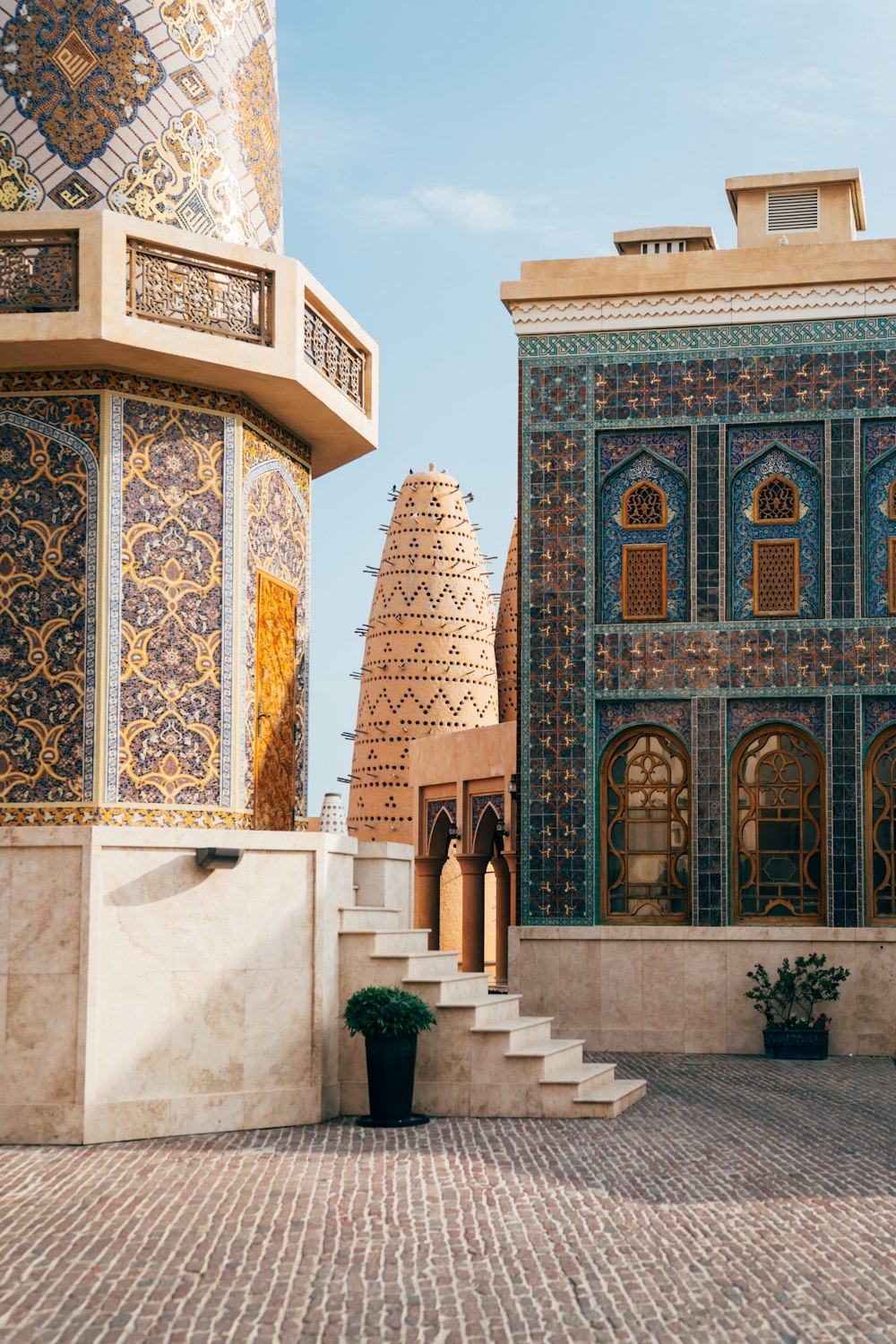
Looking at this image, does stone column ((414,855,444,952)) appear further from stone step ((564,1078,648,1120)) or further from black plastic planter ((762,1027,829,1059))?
stone step ((564,1078,648,1120))

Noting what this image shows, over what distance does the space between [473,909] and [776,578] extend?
33.6 feet

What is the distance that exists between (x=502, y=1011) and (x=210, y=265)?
18.2 feet

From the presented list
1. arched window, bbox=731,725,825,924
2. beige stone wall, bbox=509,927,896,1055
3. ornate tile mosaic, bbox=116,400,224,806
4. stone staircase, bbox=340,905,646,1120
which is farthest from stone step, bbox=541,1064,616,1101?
arched window, bbox=731,725,825,924

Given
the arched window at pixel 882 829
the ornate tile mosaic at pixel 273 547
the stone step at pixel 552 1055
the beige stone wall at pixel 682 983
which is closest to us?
the stone step at pixel 552 1055

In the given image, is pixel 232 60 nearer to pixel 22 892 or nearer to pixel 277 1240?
pixel 22 892

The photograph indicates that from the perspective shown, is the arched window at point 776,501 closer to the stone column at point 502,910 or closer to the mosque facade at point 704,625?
the mosque facade at point 704,625

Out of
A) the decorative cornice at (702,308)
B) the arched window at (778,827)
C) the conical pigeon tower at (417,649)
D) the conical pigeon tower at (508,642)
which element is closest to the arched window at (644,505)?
the decorative cornice at (702,308)

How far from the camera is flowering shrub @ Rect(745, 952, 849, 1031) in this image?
49.2ft

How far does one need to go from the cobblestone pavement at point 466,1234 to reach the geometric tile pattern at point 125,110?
621cm

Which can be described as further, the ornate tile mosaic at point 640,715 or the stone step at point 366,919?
the ornate tile mosaic at point 640,715

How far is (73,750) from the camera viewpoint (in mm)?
10703

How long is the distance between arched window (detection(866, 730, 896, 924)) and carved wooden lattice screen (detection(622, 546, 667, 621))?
2369 millimetres

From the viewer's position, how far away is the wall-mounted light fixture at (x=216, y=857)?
1050 centimetres

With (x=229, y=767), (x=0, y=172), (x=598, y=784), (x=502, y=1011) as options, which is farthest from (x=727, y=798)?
(x=0, y=172)
